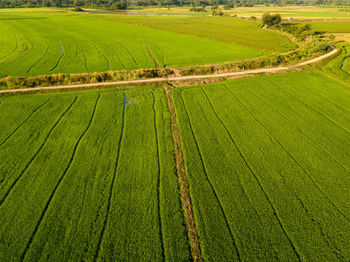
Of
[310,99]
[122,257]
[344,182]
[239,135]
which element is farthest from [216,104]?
[122,257]

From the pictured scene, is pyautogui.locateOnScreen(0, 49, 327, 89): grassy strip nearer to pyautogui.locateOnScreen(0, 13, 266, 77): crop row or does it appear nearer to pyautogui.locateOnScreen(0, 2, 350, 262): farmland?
pyautogui.locateOnScreen(0, 2, 350, 262): farmland

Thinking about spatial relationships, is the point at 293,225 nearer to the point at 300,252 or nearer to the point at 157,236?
the point at 300,252

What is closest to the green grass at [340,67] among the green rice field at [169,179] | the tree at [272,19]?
the green rice field at [169,179]

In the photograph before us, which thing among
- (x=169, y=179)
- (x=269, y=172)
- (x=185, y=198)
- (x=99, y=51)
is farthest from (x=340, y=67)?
(x=99, y=51)

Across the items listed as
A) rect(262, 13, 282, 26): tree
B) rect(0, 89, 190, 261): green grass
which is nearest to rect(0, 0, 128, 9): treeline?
rect(262, 13, 282, 26): tree

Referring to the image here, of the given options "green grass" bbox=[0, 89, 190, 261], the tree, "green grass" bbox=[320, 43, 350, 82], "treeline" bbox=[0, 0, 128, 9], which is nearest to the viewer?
"green grass" bbox=[0, 89, 190, 261]

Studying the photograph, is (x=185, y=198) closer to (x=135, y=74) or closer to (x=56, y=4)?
(x=135, y=74)
